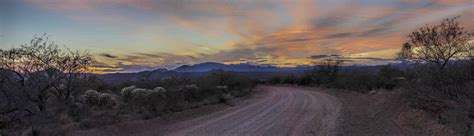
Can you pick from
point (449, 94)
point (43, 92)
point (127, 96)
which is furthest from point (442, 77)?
point (127, 96)

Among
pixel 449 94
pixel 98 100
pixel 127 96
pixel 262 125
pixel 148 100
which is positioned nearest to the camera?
pixel 449 94

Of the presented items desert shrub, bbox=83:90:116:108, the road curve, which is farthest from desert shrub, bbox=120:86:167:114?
the road curve

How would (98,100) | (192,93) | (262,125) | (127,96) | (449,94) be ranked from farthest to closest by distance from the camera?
(192,93), (98,100), (127,96), (262,125), (449,94)

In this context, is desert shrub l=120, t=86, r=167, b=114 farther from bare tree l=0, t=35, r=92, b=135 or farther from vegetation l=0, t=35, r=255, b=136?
bare tree l=0, t=35, r=92, b=135

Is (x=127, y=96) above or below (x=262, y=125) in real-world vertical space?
above

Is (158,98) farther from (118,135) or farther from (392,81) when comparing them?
(392,81)

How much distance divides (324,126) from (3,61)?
36.4ft

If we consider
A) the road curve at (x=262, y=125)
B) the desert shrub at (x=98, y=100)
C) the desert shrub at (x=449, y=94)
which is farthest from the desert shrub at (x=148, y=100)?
the desert shrub at (x=449, y=94)

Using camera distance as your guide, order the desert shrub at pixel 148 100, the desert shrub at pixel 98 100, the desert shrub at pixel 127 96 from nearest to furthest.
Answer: the desert shrub at pixel 148 100
the desert shrub at pixel 127 96
the desert shrub at pixel 98 100

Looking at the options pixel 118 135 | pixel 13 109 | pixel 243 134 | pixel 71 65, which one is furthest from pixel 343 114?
pixel 13 109

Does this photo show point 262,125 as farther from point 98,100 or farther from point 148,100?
point 98,100

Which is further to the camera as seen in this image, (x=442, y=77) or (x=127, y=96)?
(x=127, y=96)

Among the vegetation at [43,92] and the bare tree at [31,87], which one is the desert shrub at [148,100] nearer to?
the vegetation at [43,92]

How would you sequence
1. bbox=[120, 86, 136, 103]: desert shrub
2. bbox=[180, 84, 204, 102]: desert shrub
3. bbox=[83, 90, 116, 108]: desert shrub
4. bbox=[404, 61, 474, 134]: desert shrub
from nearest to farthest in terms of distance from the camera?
bbox=[404, 61, 474, 134]: desert shrub
bbox=[120, 86, 136, 103]: desert shrub
bbox=[83, 90, 116, 108]: desert shrub
bbox=[180, 84, 204, 102]: desert shrub
